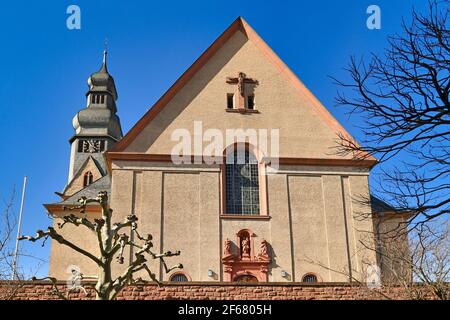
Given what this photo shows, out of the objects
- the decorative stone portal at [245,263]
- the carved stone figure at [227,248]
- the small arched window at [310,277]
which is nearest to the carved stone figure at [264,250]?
the decorative stone portal at [245,263]

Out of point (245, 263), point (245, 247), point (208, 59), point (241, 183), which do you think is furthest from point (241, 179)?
point (208, 59)

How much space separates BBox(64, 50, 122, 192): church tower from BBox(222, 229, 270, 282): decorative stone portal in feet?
110

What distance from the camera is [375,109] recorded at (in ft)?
32.2

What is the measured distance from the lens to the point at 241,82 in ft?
84.4

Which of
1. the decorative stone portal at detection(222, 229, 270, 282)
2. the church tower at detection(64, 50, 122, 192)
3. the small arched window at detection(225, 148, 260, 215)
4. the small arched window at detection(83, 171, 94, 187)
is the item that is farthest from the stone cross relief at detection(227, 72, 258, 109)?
the church tower at detection(64, 50, 122, 192)

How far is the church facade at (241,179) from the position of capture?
890 inches

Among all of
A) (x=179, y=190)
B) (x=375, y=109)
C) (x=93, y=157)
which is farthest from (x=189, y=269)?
(x=93, y=157)

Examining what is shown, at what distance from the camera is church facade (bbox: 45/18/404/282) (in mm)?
22609

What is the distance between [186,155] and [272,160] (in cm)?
394

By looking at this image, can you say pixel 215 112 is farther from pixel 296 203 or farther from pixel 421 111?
pixel 421 111

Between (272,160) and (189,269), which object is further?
(272,160)

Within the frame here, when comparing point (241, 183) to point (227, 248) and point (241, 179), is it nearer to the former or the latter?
point (241, 179)

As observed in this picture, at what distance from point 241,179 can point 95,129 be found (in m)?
38.1
